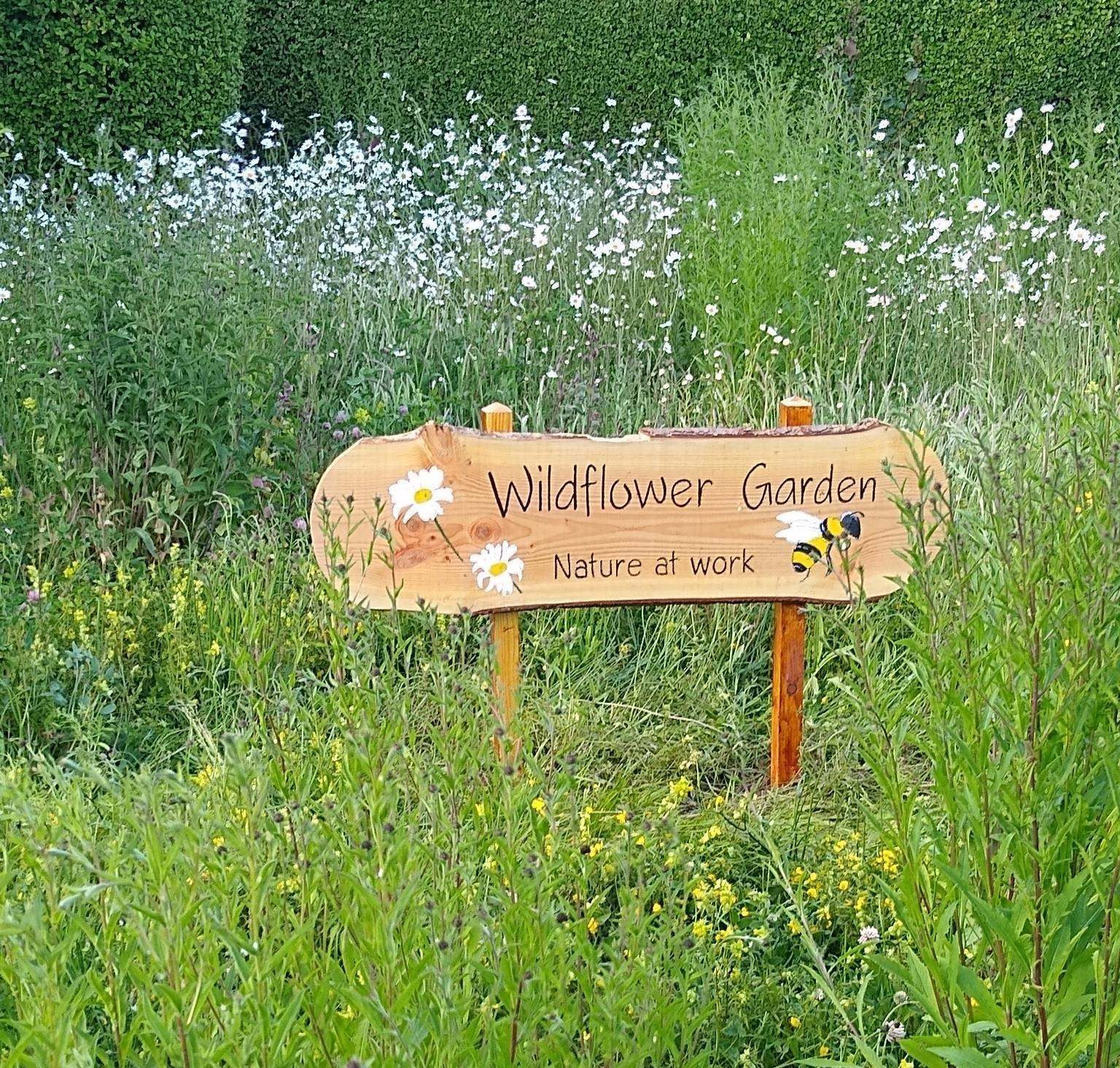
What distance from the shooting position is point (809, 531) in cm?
284

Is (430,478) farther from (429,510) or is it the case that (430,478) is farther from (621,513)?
(621,513)

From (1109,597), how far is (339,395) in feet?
10.9

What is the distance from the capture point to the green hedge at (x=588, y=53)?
8742 millimetres

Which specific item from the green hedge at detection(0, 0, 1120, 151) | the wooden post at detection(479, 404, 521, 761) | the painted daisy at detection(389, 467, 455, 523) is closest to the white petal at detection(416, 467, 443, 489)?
the painted daisy at detection(389, 467, 455, 523)

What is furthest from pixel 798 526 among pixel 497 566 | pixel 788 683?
pixel 497 566

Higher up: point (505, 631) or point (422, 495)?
point (422, 495)

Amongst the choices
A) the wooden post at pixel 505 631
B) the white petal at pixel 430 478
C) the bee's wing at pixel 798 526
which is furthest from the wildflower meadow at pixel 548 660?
the bee's wing at pixel 798 526

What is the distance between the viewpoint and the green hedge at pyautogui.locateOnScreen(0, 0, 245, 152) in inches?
292

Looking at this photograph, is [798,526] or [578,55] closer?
[798,526]

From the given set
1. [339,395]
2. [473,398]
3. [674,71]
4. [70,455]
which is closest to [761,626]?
[473,398]

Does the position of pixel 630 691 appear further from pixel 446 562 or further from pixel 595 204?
pixel 595 204

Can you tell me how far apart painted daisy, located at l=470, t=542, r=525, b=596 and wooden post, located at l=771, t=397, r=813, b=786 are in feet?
2.03

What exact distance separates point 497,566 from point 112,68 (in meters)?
6.06

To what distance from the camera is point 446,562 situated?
278 cm
